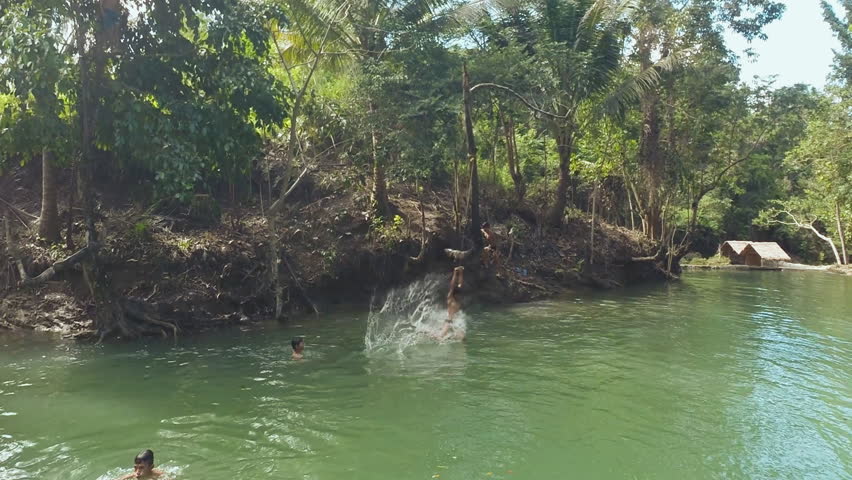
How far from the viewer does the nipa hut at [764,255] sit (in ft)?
125

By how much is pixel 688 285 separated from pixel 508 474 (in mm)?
23652

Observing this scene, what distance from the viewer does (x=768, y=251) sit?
38.5 meters

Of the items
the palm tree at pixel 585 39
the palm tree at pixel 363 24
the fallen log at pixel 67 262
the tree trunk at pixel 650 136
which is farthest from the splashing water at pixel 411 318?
the tree trunk at pixel 650 136

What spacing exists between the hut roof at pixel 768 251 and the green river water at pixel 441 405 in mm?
26439

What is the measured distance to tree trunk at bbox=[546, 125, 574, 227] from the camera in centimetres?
2257

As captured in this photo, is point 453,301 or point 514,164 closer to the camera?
point 453,301

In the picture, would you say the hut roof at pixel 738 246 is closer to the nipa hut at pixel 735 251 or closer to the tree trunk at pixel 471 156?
the nipa hut at pixel 735 251

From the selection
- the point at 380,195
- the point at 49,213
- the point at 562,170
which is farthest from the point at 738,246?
the point at 49,213

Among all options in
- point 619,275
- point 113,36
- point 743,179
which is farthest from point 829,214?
point 113,36

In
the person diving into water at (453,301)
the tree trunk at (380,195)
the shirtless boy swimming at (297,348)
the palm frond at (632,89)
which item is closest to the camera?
the shirtless boy swimming at (297,348)

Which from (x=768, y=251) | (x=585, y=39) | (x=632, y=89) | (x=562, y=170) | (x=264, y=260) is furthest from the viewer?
(x=768, y=251)

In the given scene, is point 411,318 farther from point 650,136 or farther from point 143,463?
point 650,136

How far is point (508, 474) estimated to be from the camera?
21.5ft

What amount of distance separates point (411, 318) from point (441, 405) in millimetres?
7416
